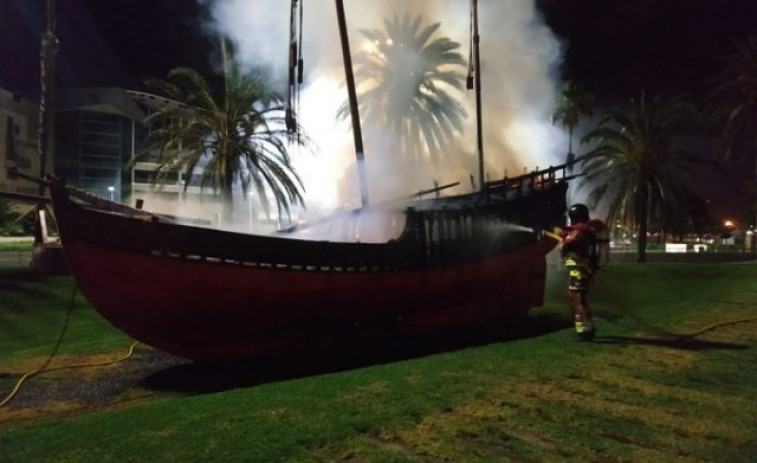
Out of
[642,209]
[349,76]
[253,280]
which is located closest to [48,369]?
[253,280]

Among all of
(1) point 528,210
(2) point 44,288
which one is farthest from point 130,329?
(1) point 528,210

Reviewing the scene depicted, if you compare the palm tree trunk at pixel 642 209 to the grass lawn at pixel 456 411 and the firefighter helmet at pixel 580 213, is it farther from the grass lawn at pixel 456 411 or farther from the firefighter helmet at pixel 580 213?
the firefighter helmet at pixel 580 213

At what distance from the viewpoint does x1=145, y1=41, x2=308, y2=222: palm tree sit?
23.8m

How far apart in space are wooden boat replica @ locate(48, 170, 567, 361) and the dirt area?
797mm

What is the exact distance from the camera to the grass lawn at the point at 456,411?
4.43 meters

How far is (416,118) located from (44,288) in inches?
960

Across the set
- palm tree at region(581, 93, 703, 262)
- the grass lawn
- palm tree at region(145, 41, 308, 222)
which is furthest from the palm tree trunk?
the grass lawn

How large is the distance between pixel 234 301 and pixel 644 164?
90.1ft

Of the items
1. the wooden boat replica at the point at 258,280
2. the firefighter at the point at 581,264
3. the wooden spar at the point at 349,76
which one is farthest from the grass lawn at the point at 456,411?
the wooden spar at the point at 349,76

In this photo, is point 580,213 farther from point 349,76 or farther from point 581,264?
point 349,76

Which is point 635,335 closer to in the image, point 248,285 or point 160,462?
point 248,285

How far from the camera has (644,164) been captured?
31031 millimetres

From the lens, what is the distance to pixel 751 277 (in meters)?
20.5

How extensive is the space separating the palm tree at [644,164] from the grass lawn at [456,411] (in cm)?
2309
